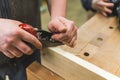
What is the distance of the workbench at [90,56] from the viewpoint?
0.45m

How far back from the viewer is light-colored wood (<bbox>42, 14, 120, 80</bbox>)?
45 cm

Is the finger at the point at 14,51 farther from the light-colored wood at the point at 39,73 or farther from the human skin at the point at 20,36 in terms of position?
the light-colored wood at the point at 39,73

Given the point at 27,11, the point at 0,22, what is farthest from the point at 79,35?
the point at 0,22

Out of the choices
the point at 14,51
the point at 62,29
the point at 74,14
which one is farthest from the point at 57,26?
the point at 74,14

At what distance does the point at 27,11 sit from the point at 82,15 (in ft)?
4.91

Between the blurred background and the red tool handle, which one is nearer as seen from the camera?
the red tool handle

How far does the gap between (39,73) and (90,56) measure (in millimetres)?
160

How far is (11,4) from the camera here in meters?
0.50

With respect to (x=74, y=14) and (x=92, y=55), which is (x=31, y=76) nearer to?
(x=92, y=55)

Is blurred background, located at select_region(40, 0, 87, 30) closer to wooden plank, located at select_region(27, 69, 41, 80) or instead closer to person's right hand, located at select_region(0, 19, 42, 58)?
wooden plank, located at select_region(27, 69, 41, 80)

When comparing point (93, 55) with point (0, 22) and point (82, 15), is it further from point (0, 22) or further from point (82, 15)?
point (82, 15)

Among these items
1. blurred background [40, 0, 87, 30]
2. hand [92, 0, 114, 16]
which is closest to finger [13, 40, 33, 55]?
hand [92, 0, 114, 16]

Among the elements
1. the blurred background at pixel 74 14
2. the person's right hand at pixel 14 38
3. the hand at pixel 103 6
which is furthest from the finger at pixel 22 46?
the blurred background at pixel 74 14

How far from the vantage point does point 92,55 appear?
554mm
